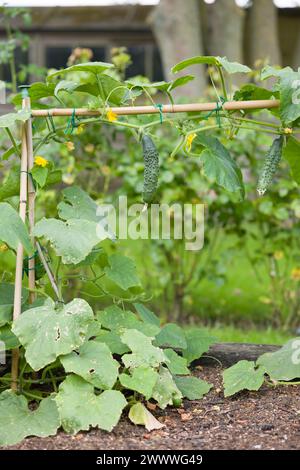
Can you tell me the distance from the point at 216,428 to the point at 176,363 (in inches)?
18.7

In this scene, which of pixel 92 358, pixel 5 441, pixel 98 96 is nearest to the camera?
pixel 5 441

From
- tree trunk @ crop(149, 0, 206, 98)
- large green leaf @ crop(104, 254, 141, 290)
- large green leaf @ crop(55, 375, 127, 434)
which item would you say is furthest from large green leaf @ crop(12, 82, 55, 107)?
tree trunk @ crop(149, 0, 206, 98)

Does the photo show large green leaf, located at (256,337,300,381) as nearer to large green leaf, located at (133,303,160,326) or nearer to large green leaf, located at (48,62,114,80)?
large green leaf, located at (133,303,160,326)

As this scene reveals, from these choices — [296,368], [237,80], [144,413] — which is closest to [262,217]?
[296,368]

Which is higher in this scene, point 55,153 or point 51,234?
point 55,153

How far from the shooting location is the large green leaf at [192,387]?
3.15m

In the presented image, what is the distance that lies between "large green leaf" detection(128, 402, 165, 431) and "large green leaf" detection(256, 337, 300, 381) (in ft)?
1.93

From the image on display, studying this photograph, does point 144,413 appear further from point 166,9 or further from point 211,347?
point 166,9

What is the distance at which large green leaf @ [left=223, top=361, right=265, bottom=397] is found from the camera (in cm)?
309

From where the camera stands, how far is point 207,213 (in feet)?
17.1

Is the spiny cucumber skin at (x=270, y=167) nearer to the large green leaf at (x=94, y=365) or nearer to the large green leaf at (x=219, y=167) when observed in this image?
the large green leaf at (x=219, y=167)

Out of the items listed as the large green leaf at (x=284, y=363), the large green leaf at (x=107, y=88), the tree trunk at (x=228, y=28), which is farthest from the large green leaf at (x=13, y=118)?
the tree trunk at (x=228, y=28)

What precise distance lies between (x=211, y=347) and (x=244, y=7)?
6861mm

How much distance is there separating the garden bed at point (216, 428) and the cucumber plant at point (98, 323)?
2.0 inches
